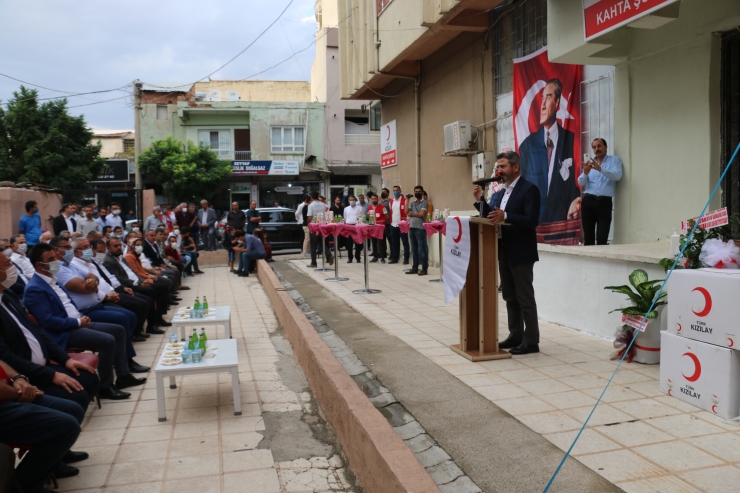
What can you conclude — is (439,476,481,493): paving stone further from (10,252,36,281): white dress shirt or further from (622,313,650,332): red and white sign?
(10,252,36,281): white dress shirt

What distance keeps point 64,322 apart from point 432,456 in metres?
3.24

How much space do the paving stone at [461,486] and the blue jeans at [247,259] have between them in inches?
505

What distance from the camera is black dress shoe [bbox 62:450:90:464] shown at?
4005 mm

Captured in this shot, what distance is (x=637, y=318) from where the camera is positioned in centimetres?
524

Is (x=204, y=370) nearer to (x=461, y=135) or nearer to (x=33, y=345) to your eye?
(x=33, y=345)

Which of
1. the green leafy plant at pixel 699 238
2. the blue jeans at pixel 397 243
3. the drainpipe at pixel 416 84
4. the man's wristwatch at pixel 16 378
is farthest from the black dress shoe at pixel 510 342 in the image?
the drainpipe at pixel 416 84

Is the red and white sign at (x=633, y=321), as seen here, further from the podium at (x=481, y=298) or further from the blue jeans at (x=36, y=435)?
the blue jeans at (x=36, y=435)

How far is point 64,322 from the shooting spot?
16.2 ft

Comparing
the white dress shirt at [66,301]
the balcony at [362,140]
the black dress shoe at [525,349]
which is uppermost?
the balcony at [362,140]

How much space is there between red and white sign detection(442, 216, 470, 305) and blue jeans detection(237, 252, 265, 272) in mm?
10443

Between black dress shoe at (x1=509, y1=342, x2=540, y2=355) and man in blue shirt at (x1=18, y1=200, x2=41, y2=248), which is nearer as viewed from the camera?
black dress shoe at (x1=509, y1=342, x2=540, y2=355)

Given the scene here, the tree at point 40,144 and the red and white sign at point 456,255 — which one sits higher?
the tree at point 40,144

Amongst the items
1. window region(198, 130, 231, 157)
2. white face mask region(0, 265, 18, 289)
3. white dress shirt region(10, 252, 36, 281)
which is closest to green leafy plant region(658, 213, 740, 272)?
white face mask region(0, 265, 18, 289)

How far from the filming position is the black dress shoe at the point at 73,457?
158 inches
